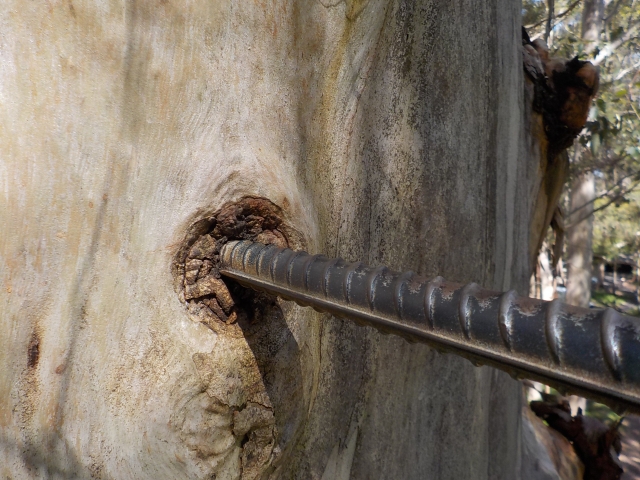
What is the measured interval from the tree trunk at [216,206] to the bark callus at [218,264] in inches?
0.5

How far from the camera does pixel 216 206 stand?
2.02 feet

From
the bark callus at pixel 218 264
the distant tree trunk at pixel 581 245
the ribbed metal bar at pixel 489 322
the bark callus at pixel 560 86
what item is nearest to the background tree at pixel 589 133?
the distant tree trunk at pixel 581 245

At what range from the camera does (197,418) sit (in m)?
0.61

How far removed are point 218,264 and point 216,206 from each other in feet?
0.23

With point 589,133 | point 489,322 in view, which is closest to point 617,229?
point 589,133

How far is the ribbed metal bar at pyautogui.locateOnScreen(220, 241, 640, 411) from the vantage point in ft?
1.06

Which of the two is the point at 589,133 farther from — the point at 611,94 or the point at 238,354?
the point at 238,354

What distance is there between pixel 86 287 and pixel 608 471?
1948 mm

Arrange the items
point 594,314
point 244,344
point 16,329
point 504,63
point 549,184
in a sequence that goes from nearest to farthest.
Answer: point 594,314 < point 16,329 < point 244,344 < point 504,63 < point 549,184

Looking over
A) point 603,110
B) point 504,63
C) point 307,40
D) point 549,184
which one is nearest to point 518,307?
point 307,40

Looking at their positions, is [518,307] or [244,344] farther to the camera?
[244,344]

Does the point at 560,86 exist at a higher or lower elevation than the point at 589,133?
lower

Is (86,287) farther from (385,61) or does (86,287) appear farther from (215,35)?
(385,61)

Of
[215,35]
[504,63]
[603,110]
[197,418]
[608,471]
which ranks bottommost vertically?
[608,471]
